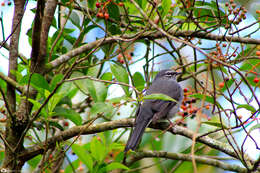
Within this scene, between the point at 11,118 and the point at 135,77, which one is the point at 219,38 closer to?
the point at 135,77

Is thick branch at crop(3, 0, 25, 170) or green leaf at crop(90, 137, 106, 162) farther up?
thick branch at crop(3, 0, 25, 170)

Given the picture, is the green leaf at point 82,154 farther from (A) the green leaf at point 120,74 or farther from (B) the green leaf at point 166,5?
(B) the green leaf at point 166,5

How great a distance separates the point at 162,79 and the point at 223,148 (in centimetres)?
279

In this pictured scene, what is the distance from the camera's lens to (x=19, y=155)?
3654mm

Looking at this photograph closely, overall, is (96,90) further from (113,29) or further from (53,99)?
(113,29)

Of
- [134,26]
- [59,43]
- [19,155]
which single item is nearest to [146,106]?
[134,26]

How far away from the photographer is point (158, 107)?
5367mm

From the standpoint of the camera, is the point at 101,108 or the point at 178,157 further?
the point at 178,157

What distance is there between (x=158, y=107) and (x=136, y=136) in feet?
3.82

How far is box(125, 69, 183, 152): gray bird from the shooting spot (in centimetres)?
435

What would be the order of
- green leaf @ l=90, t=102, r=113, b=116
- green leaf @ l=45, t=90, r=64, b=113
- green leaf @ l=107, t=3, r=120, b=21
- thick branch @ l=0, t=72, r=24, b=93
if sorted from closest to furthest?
green leaf @ l=90, t=102, r=113, b=116, green leaf @ l=45, t=90, r=64, b=113, thick branch @ l=0, t=72, r=24, b=93, green leaf @ l=107, t=3, r=120, b=21

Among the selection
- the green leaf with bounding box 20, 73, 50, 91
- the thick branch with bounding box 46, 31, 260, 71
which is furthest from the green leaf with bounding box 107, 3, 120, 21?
the green leaf with bounding box 20, 73, 50, 91

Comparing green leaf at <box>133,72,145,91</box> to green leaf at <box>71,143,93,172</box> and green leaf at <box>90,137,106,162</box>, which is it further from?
green leaf at <box>71,143,93,172</box>

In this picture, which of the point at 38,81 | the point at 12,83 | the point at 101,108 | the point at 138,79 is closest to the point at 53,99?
the point at 38,81
